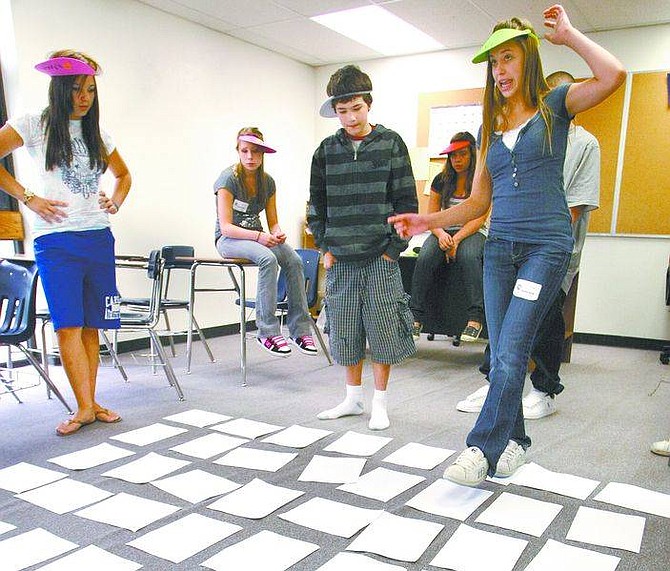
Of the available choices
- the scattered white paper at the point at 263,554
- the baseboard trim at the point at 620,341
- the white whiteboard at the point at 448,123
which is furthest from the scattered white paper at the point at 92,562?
the white whiteboard at the point at 448,123

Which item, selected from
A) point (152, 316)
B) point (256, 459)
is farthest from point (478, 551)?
point (152, 316)

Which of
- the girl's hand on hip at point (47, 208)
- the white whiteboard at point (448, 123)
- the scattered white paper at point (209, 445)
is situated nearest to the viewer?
the scattered white paper at point (209, 445)

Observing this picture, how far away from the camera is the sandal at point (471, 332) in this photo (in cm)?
317

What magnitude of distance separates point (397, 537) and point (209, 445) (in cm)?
92

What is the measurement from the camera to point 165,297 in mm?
3926

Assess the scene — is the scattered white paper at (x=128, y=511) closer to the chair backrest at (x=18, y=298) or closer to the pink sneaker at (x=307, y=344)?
the chair backrest at (x=18, y=298)

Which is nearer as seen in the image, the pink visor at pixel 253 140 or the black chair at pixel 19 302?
the black chair at pixel 19 302

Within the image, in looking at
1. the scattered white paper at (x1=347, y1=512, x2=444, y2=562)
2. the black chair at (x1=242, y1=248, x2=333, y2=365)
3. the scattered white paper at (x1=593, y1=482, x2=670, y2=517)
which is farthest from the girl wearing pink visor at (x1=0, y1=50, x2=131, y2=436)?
the scattered white paper at (x1=593, y1=482, x2=670, y2=517)

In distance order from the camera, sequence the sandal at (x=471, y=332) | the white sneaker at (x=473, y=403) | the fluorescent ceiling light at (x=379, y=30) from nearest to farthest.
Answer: the white sneaker at (x=473, y=403)
the sandal at (x=471, y=332)
the fluorescent ceiling light at (x=379, y=30)

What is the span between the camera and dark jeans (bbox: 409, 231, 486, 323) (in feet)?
10.9

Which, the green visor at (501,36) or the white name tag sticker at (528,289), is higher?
the green visor at (501,36)

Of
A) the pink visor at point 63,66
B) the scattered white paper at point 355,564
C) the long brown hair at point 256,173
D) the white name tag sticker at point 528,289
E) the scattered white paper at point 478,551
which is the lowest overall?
the scattered white paper at point 355,564

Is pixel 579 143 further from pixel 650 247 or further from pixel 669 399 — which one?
pixel 650 247

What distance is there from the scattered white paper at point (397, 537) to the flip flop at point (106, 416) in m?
1.37
